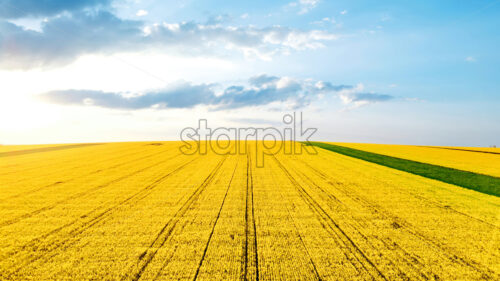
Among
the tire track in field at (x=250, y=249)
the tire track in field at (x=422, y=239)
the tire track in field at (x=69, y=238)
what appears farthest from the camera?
the tire track in field at (x=69, y=238)

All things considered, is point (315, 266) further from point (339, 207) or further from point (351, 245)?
point (339, 207)

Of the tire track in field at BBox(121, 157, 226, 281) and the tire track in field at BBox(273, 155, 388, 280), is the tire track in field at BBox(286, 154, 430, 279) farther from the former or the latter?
the tire track in field at BBox(121, 157, 226, 281)

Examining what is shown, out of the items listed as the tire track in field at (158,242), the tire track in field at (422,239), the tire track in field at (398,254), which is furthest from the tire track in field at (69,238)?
the tire track in field at (422,239)

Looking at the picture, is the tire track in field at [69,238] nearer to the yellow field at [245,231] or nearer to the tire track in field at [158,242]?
the yellow field at [245,231]

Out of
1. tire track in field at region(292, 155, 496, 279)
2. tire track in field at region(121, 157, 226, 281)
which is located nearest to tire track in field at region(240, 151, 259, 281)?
tire track in field at region(121, 157, 226, 281)

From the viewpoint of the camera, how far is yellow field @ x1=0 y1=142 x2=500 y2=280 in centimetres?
579

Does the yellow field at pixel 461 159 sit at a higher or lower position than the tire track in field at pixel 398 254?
higher

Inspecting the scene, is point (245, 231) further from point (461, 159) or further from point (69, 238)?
point (461, 159)

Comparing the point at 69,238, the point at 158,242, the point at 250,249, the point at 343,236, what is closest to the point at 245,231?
the point at 250,249

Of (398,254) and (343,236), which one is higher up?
(343,236)

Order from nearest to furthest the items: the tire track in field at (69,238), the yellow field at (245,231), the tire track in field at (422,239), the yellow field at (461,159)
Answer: the yellow field at (245,231), the tire track in field at (422,239), the tire track in field at (69,238), the yellow field at (461,159)

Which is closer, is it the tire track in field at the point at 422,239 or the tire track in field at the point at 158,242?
the tire track in field at the point at 158,242

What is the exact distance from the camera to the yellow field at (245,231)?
5.79 m

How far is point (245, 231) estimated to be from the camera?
7.75 metres
